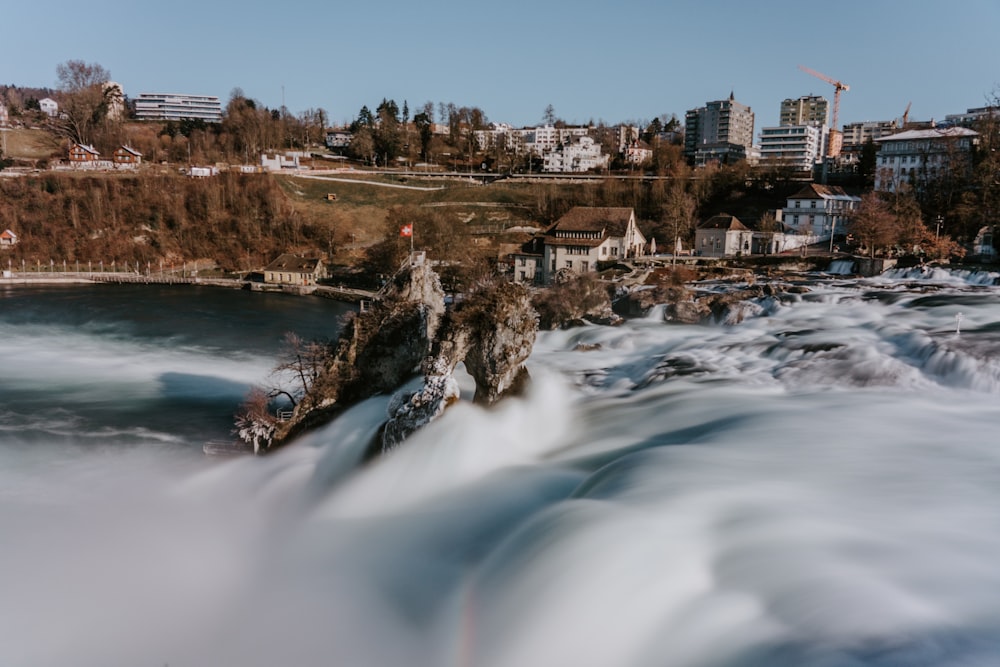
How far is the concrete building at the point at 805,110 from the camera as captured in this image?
14300cm

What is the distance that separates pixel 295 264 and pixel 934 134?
1937 inches

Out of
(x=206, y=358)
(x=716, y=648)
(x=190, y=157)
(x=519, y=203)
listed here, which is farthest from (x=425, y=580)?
(x=190, y=157)

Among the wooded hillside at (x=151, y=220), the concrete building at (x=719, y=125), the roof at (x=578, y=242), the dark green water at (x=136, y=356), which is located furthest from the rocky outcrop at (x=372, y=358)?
the concrete building at (x=719, y=125)

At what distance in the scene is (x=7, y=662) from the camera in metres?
10.5

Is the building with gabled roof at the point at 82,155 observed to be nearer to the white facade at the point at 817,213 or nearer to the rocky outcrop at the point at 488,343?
the white facade at the point at 817,213

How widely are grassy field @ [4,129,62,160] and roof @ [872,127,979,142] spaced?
306 ft

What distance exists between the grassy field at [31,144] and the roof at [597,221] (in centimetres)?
7253

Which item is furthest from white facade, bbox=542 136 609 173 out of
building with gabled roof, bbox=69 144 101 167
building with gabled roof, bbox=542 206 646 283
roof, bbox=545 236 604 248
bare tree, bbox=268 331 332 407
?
bare tree, bbox=268 331 332 407

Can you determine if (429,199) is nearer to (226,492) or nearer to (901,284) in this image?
(901,284)

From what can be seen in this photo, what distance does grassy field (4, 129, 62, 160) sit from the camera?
8744 cm

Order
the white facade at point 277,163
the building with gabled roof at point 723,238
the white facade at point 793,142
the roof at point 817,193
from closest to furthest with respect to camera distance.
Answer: the building with gabled roof at point 723,238, the roof at point 817,193, the white facade at point 277,163, the white facade at point 793,142

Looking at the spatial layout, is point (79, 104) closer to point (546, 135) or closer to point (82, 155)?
point (82, 155)

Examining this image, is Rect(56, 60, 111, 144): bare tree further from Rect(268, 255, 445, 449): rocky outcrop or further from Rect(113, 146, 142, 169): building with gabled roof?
Rect(268, 255, 445, 449): rocky outcrop

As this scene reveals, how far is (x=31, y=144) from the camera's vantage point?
300 feet
